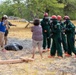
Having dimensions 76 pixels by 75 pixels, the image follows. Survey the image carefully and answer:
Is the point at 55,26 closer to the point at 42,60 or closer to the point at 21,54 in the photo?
the point at 42,60

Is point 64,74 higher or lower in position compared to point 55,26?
lower

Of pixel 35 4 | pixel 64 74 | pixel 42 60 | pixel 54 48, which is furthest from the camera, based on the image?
pixel 35 4

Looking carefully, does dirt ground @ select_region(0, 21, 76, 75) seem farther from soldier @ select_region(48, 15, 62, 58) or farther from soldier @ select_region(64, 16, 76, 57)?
soldier @ select_region(64, 16, 76, 57)

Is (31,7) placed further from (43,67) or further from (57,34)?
(43,67)

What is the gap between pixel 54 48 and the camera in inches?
520

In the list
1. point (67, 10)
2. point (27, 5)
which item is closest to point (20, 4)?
point (27, 5)

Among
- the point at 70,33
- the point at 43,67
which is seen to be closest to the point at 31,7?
the point at 70,33

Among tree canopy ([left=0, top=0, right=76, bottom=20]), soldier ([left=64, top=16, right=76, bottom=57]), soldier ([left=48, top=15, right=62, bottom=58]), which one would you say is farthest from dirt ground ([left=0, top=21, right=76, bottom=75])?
tree canopy ([left=0, top=0, right=76, bottom=20])


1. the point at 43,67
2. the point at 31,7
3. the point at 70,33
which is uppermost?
the point at 70,33

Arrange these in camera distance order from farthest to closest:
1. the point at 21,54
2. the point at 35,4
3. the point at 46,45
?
1. the point at 35,4
2. the point at 46,45
3. the point at 21,54

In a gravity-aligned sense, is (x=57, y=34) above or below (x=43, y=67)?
above

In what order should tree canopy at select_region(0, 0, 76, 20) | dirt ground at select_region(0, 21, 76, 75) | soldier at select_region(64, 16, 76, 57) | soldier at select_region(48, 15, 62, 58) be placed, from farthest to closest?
tree canopy at select_region(0, 0, 76, 20)
soldier at select_region(64, 16, 76, 57)
soldier at select_region(48, 15, 62, 58)
dirt ground at select_region(0, 21, 76, 75)

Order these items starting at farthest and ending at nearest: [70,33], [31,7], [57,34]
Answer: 1. [31,7]
2. [70,33]
3. [57,34]

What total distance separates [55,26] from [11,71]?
3273mm
